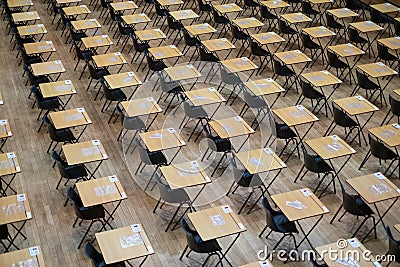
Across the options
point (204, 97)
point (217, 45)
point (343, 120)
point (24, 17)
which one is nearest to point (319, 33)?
point (217, 45)

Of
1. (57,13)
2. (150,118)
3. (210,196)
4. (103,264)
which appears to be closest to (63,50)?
(57,13)

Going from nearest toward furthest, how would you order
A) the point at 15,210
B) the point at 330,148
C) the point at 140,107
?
the point at 15,210 → the point at 330,148 → the point at 140,107

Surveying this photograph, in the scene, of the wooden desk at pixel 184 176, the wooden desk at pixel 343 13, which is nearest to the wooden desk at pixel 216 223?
the wooden desk at pixel 184 176

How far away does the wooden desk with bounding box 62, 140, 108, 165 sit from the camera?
10.0 metres

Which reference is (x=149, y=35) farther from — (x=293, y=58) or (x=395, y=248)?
(x=395, y=248)

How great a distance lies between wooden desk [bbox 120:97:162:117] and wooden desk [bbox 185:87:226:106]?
2.31ft

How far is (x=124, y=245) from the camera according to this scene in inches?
328

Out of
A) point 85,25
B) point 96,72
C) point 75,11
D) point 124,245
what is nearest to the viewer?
point 124,245

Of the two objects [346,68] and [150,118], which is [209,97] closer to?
[150,118]

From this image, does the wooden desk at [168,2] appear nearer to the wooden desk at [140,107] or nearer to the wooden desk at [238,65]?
the wooden desk at [238,65]

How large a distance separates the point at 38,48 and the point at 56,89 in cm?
215

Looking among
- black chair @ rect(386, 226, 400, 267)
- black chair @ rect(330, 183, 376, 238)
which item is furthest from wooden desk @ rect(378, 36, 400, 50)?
black chair @ rect(386, 226, 400, 267)

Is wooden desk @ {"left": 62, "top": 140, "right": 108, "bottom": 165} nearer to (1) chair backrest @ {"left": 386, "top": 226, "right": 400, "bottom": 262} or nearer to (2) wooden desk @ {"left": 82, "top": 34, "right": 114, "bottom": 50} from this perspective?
(2) wooden desk @ {"left": 82, "top": 34, "right": 114, "bottom": 50}

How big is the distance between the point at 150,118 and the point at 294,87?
3.47m
